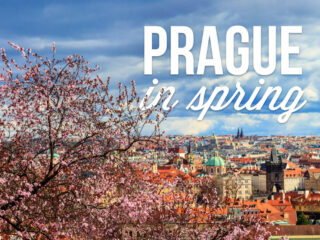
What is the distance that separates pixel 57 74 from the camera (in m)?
9.98

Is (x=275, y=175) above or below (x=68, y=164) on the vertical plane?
below

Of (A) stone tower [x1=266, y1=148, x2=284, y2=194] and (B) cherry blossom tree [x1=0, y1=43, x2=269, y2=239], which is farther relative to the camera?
(A) stone tower [x1=266, y1=148, x2=284, y2=194]

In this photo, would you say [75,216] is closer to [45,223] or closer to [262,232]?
[45,223]

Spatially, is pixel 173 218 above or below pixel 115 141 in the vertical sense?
below

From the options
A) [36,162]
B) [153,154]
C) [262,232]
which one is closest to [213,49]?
[262,232]

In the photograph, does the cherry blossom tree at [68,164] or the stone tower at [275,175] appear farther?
the stone tower at [275,175]

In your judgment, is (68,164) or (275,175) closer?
(68,164)

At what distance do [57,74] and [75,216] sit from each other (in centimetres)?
236

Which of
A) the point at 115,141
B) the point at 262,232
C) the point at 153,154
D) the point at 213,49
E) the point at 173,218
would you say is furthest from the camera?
the point at 213,49

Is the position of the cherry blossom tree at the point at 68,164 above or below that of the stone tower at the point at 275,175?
above

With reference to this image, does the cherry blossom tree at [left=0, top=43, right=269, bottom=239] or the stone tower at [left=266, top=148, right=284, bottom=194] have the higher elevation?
the cherry blossom tree at [left=0, top=43, right=269, bottom=239]

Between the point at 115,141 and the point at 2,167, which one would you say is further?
the point at 115,141

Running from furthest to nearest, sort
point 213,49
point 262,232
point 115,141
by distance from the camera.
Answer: point 213,49, point 262,232, point 115,141

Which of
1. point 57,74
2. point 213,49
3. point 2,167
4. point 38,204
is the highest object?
point 213,49
